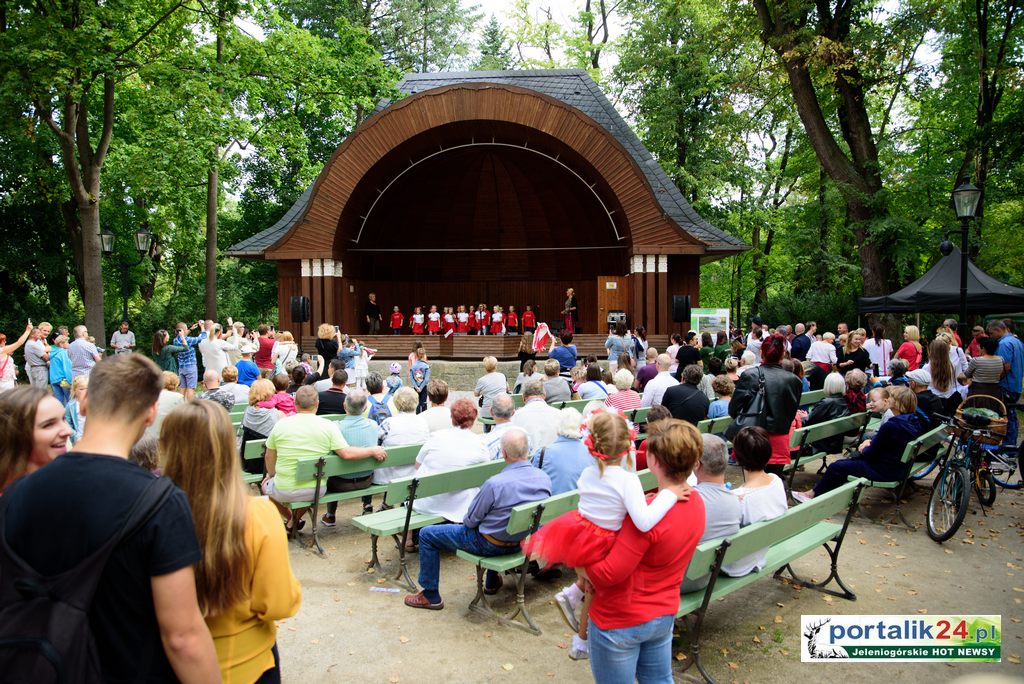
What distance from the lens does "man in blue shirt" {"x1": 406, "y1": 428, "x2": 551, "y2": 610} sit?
14.9ft

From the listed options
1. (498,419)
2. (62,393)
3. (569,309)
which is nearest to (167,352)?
(62,393)

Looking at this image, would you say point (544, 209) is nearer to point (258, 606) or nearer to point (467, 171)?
point (467, 171)

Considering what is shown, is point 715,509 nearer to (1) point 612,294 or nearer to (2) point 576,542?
(2) point 576,542

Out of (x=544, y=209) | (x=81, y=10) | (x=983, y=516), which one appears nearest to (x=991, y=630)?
(x=983, y=516)

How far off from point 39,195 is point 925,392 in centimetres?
2430

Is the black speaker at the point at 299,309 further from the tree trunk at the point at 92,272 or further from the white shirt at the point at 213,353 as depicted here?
the white shirt at the point at 213,353

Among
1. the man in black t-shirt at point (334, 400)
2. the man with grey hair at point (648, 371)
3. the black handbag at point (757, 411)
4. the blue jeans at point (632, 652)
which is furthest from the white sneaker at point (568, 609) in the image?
the man with grey hair at point (648, 371)

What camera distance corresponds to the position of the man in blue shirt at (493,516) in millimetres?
4527

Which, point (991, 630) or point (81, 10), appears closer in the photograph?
point (991, 630)

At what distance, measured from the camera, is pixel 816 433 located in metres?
7.17

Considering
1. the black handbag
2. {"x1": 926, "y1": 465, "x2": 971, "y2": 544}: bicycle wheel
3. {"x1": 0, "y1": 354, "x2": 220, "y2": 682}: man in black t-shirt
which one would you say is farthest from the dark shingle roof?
{"x1": 0, "y1": 354, "x2": 220, "y2": 682}: man in black t-shirt

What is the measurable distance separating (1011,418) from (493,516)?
22.3 feet

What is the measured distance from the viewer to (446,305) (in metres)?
24.9

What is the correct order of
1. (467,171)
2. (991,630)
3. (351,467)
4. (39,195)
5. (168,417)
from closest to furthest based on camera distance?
1. (168,417)
2. (991,630)
3. (351,467)
4. (39,195)
5. (467,171)
